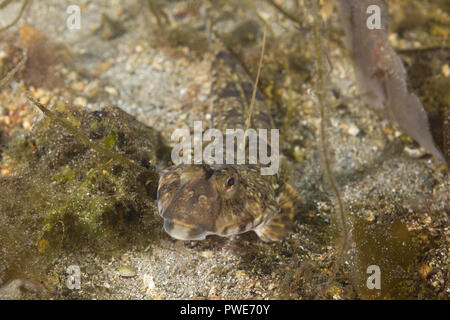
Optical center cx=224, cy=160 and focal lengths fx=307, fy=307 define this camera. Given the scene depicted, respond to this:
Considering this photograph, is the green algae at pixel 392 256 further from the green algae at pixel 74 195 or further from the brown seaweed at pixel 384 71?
the green algae at pixel 74 195

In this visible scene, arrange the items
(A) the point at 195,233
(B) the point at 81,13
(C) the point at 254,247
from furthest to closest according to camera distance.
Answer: (B) the point at 81,13, (C) the point at 254,247, (A) the point at 195,233

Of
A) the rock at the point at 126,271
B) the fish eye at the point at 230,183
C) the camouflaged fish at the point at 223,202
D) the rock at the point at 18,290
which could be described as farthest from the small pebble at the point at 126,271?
the fish eye at the point at 230,183

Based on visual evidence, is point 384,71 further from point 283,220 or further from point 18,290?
point 18,290

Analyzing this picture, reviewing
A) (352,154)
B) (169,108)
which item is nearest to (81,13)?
(169,108)

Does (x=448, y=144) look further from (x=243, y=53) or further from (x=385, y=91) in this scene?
(x=243, y=53)

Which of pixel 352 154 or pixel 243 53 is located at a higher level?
pixel 243 53

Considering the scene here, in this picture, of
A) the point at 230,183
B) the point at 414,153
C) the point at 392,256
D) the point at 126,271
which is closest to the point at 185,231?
the point at 230,183
